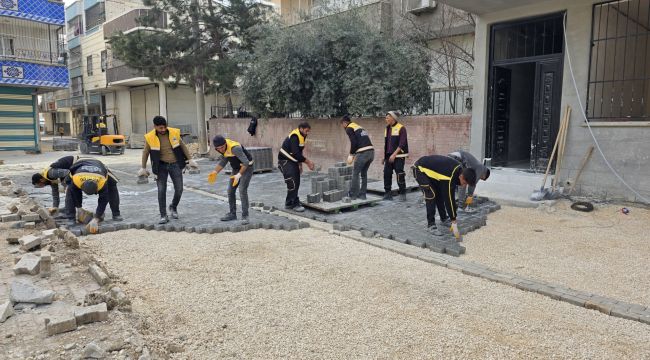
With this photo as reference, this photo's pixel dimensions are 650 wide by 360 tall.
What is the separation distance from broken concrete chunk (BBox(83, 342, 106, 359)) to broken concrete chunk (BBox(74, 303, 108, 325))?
574 mm

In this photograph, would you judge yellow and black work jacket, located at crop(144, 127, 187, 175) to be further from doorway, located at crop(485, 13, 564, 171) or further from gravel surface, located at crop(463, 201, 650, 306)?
doorway, located at crop(485, 13, 564, 171)

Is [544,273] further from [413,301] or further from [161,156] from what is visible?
[161,156]

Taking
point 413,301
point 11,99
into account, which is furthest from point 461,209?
point 11,99

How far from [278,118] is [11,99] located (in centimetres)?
1618

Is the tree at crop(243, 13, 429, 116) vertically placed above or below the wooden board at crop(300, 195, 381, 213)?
above

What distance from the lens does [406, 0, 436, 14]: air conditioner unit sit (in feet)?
44.5

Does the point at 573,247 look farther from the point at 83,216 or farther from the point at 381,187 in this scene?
the point at 83,216

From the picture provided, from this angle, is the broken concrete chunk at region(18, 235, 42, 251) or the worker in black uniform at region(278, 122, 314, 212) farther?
the worker in black uniform at region(278, 122, 314, 212)

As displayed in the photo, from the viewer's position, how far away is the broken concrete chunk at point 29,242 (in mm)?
5801

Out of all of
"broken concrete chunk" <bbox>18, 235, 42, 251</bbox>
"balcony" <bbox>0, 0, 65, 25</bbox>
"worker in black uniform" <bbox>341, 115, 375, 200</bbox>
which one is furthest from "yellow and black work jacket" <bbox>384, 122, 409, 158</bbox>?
"balcony" <bbox>0, 0, 65, 25</bbox>

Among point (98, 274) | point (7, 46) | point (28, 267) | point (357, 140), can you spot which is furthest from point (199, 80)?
point (98, 274)

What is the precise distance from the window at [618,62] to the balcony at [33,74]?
2389cm

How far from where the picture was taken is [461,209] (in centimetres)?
793

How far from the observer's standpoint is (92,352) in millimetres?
3109
